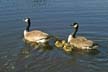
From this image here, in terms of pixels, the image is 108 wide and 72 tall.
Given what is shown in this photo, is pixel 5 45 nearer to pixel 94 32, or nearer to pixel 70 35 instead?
pixel 70 35

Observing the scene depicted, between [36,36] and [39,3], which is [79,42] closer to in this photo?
[36,36]

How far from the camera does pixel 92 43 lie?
1706 centimetres

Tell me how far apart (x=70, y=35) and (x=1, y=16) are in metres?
5.81

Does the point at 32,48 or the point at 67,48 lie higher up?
the point at 67,48

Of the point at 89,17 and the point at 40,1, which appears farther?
the point at 40,1

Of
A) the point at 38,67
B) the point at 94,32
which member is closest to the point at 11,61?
the point at 38,67

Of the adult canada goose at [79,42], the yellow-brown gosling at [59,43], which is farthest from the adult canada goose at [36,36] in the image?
the adult canada goose at [79,42]

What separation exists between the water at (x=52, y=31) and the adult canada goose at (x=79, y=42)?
1.36 feet

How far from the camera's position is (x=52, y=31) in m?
19.9

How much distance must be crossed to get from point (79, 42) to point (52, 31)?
2.64m

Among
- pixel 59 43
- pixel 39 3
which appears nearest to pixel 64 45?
pixel 59 43

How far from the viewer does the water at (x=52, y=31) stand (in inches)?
599

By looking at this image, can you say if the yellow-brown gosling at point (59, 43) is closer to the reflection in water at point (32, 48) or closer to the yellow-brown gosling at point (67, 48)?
the yellow-brown gosling at point (67, 48)

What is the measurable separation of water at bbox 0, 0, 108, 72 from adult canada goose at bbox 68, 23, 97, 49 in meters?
0.42
